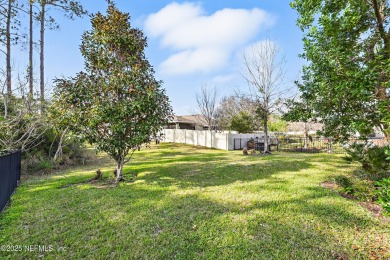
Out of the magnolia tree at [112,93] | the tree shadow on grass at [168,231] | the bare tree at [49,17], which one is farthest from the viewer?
the bare tree at [49,17]

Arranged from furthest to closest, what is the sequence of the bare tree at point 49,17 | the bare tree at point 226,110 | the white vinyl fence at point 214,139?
the bare tree at point 226,110 → the white vinyl fence at point 214,139 → the bare tree at point 49,17

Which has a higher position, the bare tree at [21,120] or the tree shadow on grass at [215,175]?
the bare tree at [21,120]

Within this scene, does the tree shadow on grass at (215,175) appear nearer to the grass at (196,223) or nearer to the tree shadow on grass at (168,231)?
the grass at (196,223)

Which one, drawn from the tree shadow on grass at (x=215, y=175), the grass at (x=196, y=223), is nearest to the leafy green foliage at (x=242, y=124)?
the tree shadow on grass at (x=215, y=175)

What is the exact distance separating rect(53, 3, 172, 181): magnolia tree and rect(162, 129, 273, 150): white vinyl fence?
322 inches

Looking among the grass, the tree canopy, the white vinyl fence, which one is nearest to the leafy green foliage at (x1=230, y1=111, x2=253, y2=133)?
the white vinyl fence

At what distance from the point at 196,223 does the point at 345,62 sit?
4.68 meters

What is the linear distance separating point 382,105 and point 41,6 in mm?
16042

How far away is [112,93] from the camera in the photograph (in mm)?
6426

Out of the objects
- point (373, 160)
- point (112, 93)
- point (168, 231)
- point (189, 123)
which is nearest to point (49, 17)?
point (112, 93)

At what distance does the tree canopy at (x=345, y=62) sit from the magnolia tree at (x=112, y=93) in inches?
182

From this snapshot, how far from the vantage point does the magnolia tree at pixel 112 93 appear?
603 centimetres

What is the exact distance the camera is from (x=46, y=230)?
351 cm

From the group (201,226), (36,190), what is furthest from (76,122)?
(201,226)
